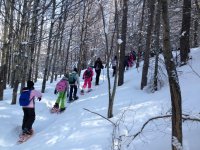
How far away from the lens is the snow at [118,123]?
8.22 m

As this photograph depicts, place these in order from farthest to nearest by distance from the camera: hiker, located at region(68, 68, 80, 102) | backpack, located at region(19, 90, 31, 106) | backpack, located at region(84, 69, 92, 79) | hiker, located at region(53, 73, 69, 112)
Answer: backpack, located at region(84, 69, 92, 79), hiker, located at region(68, 68, 80, 102), hiker, located at region(53, 73, 69, 112), backpack, located at region(19, 90, 31, 106)

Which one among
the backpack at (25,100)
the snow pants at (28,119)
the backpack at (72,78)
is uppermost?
the backpack at (72,78)

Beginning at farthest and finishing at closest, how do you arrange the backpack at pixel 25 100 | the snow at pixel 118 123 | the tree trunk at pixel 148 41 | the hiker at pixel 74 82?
the hiker at pixel 74 82
the tree trunk at pixel 148 41
the backpack at pixel 25 100
the snow at pixel 118 123

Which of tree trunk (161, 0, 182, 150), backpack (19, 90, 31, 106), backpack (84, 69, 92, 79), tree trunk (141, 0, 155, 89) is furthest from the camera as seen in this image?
backpack (84, 69, 92, 79)

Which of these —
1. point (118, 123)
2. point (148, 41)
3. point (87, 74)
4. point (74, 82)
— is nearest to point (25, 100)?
point (118, 123)

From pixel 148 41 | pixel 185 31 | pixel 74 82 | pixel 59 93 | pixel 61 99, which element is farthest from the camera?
pixel 74 82

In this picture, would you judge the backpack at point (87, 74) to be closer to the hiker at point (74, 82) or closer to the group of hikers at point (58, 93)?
the group of hikers at point (58, 93)

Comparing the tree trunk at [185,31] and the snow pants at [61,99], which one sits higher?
the tree trunk at [185,31]

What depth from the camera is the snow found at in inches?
324

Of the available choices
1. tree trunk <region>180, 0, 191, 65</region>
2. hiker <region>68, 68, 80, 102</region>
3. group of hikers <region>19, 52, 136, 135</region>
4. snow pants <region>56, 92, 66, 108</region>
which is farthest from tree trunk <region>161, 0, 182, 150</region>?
hiker <region>68, 68, 80, 102</region>

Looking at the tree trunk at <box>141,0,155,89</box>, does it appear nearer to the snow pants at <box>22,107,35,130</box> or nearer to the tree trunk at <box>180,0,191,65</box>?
the tree trunk at <box>180,0,191,65</box>

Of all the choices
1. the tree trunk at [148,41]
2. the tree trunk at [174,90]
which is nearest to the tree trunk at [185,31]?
the tree trunk at [148,41]

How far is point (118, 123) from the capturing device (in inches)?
382

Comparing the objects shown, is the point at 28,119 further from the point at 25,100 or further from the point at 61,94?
the point at 61,94
